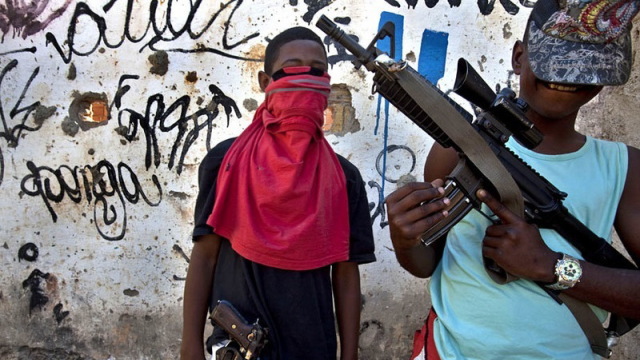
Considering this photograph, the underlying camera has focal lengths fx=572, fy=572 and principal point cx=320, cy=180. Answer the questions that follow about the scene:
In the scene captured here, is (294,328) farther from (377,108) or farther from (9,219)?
(9,219)

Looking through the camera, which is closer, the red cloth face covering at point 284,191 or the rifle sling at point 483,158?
the rifle sling at point 483,158

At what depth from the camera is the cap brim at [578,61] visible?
5.05 feet

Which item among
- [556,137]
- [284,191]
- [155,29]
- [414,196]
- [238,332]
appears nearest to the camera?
[414,196]

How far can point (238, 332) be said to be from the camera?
1823mm

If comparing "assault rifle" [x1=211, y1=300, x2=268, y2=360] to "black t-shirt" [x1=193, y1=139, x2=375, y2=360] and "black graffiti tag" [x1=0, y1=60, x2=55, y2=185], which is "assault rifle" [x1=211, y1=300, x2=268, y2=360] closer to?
"black t-shirt" [x1=193, y1=139, x2=375, y2=360]

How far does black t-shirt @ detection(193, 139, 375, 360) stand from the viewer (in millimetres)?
1904

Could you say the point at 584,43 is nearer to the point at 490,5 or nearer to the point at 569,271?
the point at 569,271

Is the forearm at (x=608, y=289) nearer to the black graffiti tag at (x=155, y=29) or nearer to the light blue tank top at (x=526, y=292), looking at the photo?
the light blue tank top at (x=526, y=292)

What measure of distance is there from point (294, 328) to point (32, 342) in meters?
2.28

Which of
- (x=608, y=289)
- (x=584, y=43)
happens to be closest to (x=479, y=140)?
(x=584, y=43)

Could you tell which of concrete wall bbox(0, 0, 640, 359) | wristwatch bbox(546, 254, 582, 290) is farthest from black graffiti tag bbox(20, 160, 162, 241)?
wristwatch bbox(546, 254, 582, 290)

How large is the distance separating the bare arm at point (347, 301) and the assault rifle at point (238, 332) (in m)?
0.36

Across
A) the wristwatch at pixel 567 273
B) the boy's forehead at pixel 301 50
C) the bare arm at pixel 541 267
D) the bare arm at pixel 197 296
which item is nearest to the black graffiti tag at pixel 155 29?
the boy's forehead at pixel 301 50

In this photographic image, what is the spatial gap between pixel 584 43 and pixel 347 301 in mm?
1162
